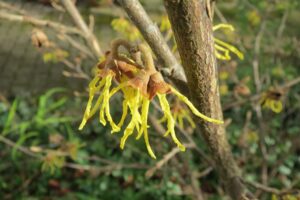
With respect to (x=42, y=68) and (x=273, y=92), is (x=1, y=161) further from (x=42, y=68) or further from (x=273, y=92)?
(x=273, y=92)

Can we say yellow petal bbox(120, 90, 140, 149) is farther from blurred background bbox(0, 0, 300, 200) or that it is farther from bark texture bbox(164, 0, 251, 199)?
blurred background bbox(0, 0, 300, 200)

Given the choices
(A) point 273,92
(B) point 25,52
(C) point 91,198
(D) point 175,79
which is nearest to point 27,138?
(C) point 91,198

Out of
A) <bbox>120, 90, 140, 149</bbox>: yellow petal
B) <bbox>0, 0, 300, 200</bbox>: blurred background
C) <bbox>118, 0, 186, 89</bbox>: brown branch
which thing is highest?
<bbox>118, 0, 186, 89</bbox>: brown branch

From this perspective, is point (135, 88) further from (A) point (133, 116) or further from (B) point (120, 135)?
(B) point (120, 135)

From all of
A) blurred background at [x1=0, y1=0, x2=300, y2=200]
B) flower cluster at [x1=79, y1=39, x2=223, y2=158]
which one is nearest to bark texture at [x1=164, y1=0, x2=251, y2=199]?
flower cluster at [x1=79, y1=39, x2=223, y2=158]

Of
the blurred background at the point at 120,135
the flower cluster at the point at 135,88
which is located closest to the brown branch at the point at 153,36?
the flower cluster at the point at 135,88

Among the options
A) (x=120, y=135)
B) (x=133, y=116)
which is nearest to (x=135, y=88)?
(x=133, y=116)
